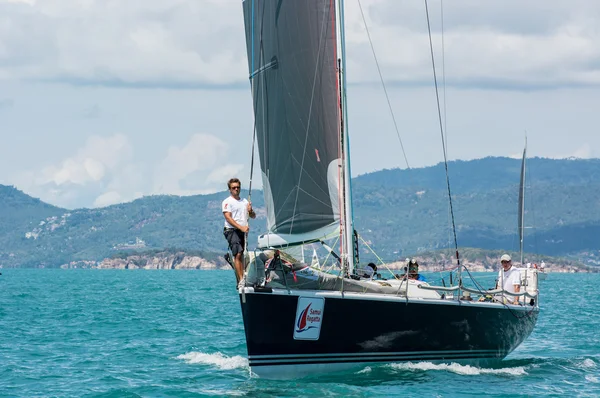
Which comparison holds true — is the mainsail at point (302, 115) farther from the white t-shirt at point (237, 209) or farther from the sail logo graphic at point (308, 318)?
the sail logo graphic at point (308, 318)

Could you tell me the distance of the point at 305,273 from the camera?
63.3 feet

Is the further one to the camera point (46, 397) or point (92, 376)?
point (92, 376)

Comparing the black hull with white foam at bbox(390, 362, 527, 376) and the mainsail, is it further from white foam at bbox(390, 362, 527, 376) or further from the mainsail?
the mainsail

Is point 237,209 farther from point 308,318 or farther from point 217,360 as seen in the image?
point 217,360

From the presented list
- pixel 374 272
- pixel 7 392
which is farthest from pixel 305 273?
pixel 7 392

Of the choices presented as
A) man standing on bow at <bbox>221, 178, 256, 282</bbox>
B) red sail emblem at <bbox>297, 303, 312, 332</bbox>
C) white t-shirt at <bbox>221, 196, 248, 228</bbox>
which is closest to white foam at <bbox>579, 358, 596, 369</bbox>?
red sail emblem at <bbox>297, 303, 312, 332</bbox>

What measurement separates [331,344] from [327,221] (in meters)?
2.65

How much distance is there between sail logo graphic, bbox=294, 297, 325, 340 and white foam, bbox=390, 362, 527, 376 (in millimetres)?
2025

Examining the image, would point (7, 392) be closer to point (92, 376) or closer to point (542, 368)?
point (92, 376)

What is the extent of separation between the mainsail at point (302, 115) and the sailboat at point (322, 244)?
19 millimetres

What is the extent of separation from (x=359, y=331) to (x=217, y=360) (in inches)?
208

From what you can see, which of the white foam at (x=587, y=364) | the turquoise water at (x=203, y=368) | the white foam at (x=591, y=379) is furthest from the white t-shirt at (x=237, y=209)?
the white foam at (x=587, y=364)

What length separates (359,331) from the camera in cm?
1944

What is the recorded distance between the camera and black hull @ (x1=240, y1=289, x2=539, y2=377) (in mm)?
18766
